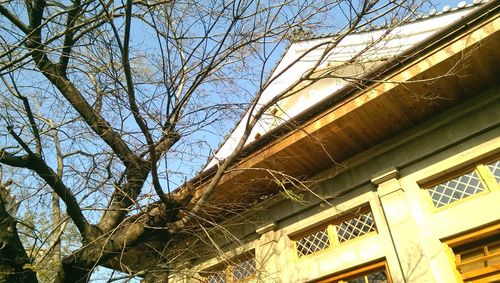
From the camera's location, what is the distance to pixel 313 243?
6.62m

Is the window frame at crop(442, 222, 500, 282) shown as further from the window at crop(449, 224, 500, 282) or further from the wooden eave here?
the wooden eave

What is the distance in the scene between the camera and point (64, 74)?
17.7 ft

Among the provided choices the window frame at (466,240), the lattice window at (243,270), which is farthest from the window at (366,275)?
the lattice window at (243,270)

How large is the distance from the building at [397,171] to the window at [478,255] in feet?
0.04

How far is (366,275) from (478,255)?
1.50 m

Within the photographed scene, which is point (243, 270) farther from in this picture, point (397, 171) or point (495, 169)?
point (495, 169)

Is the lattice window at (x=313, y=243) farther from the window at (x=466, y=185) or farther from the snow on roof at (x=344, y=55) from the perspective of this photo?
the snow on roof at (x=344, y=55)

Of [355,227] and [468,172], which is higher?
[468,172]

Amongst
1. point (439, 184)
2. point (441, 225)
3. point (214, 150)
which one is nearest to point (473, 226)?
point (441, 225)

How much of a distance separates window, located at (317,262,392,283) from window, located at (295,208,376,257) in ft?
1.66

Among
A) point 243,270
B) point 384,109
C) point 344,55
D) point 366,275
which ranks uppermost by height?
point 344,55

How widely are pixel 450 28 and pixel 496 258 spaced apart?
2794mm

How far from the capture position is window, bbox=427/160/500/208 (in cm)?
512

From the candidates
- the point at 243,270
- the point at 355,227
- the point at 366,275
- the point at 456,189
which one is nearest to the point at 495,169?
the point at 456,189
